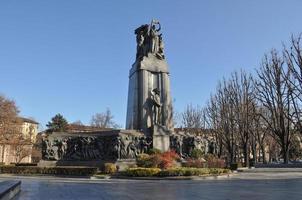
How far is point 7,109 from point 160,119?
97.0 ft

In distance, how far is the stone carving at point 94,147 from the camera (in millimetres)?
31797

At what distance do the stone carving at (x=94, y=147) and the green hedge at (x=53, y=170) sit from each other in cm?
273

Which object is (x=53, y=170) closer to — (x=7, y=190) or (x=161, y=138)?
(x=161, y=138)

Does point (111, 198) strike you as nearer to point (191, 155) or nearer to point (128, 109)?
point (191, 155)

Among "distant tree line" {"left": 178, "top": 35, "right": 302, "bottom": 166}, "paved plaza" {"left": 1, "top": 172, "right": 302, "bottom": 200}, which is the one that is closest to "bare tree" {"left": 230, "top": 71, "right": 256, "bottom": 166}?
"distant tree line" {"left": 178, "top": 35, "right": 302, "bottom": 166}

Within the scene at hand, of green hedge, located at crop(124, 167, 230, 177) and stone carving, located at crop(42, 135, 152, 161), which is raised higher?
stone carving, located at crop(42, 135, 152, 161)

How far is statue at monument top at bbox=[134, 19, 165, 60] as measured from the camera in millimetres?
38406

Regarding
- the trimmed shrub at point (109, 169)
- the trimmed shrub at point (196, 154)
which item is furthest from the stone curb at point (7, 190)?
the trimmed shrub at point (196, 154)

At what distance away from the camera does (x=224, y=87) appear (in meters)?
54.2

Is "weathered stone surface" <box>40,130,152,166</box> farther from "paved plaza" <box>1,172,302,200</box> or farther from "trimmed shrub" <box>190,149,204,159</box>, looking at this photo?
"paved plaza" <box>1,172,302,200</box>

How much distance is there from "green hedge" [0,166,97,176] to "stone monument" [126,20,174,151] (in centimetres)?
730

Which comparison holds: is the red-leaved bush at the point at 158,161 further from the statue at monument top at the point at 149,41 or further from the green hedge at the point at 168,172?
the statue at monument top at the point at 149,41

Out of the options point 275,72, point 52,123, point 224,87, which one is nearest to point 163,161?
point 275,72

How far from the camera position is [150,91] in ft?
119
